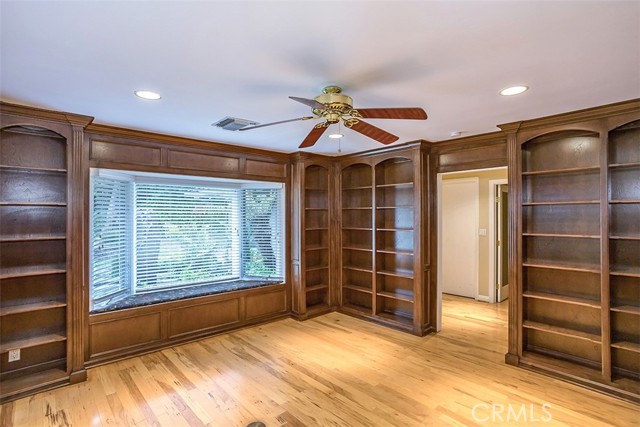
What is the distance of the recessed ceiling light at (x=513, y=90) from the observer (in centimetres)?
231

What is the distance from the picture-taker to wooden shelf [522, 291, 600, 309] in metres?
2.96

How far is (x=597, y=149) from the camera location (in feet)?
9.94

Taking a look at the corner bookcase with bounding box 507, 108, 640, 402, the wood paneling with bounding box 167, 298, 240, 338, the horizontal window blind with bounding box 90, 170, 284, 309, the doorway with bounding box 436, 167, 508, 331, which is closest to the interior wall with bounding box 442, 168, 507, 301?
the doorway with bounding box 436, 167, 508, 331

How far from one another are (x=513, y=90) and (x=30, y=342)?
443 centimetres

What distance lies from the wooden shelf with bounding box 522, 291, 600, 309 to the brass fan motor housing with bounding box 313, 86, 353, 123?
2671 mm

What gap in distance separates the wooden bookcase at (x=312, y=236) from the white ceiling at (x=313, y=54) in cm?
214

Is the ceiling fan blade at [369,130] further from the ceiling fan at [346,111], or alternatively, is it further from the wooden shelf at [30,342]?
the wooden shelf at [30,342]

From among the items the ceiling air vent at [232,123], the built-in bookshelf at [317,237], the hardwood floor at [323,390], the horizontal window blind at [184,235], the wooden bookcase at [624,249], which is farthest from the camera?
the built-in bookshelf at [317,237]

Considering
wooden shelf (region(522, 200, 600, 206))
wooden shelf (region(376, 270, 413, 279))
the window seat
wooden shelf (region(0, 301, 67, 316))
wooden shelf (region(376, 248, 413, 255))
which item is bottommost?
the window seat

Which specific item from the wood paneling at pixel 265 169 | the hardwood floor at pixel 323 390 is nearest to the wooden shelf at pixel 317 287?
the hardwood floor at pixel 323 390

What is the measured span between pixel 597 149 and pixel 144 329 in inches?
195

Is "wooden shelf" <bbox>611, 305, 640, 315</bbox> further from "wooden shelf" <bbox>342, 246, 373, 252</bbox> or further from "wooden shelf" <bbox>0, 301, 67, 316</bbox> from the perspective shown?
"wooden shelf" <bbox>0, 301, 67, 316</bbox>

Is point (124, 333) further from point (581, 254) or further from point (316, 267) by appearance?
point (581, 254)

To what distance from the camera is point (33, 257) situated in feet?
10.0
